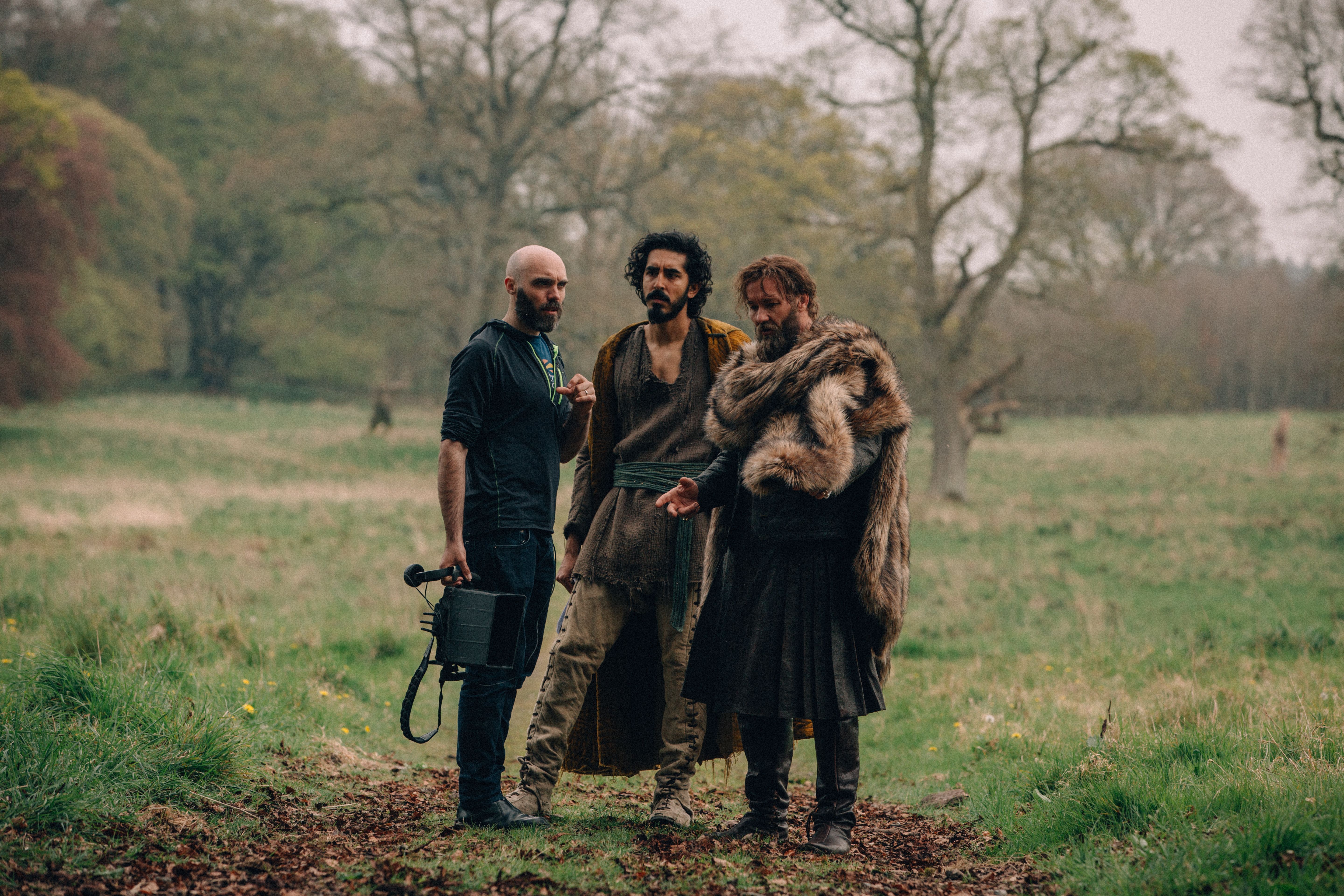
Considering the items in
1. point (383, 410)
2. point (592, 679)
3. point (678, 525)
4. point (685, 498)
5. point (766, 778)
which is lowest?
point (766, 778)

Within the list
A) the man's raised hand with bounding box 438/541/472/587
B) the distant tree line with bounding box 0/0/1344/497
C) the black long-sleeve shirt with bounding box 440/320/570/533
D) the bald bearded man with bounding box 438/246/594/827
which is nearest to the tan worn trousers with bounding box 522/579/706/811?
the bald bearded man with bounding box 438/246/594/827

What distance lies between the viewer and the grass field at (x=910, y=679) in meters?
3.36

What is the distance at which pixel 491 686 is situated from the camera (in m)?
3.96

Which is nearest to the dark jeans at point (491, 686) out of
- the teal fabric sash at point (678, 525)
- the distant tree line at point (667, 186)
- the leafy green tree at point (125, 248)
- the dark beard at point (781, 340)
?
the teal fabric sash at point (678, 525)

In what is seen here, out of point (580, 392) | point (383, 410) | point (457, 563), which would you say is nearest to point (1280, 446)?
point (383, 410)

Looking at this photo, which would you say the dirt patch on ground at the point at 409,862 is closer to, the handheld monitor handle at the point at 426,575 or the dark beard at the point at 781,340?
the handheld monitor handle at the point at 426,575

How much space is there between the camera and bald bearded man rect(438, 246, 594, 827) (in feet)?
12.8

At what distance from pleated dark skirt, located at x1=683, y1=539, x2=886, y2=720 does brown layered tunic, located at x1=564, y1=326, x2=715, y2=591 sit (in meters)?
0.40

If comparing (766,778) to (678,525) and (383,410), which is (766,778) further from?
(383,410)

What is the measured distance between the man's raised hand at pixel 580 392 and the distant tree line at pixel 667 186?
14304mm

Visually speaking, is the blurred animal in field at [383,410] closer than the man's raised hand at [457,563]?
No

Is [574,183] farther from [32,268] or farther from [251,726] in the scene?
[251,726]

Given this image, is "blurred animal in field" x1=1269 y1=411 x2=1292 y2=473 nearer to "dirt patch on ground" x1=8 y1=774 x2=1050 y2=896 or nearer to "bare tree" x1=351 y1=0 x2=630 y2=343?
"bare tree" x1=351 y1=0 x2=630 y2=343

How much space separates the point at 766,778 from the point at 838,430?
53.9 inches
